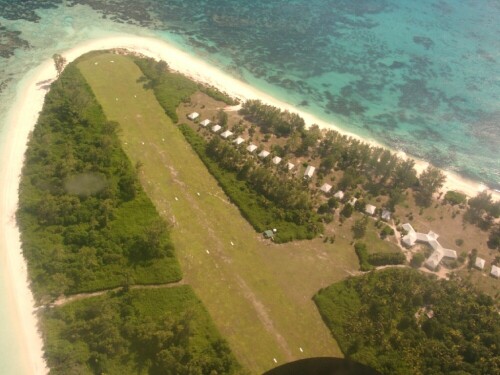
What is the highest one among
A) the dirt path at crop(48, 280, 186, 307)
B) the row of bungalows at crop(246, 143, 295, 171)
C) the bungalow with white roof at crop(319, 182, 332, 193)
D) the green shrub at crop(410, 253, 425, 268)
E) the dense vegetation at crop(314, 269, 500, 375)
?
the row of bungalows at crop(246, 143, 295, 171)

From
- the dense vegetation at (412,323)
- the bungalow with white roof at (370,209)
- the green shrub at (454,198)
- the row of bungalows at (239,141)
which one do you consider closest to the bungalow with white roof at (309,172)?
the row of bungalows at (239,141)

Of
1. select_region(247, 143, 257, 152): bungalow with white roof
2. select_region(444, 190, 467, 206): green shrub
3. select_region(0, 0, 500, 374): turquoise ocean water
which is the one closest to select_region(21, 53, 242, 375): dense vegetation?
select_region(0, 0, 500, 374): turquoise ocean water

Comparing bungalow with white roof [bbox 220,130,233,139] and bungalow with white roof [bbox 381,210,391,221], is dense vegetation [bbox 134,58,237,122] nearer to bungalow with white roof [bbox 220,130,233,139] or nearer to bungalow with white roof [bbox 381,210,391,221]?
bungalow with white roof [bbox 220,130,233,139]

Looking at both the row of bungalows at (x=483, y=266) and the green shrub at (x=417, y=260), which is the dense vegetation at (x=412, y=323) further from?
the row of bungalows at (x=483, y=266)

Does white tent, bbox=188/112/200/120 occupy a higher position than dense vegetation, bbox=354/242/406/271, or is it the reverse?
white tent, bbox=188/112/200/120

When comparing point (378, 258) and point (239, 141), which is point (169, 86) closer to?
point (239, 141)

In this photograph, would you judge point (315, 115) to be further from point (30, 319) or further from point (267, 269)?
point (30, 319)
